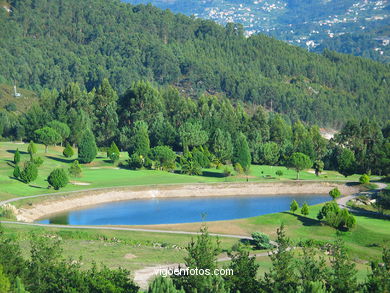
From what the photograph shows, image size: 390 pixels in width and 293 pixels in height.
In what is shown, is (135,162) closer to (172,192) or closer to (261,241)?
(172,192)

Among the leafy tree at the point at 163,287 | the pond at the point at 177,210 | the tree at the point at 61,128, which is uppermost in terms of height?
the tree at the point at 61,128

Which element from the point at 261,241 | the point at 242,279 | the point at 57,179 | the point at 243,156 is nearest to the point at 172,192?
the point at 243,156

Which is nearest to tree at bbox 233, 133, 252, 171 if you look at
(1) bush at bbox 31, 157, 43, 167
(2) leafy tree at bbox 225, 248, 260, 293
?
(1) bush at bbox 31, 157, 43, 167

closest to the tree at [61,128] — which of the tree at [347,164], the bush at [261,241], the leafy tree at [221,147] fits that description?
the leafy tree at [221,147]

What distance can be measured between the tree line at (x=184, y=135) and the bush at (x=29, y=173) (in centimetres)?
1977

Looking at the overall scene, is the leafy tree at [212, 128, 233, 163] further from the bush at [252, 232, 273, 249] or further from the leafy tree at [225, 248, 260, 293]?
the leafy tree at [225, 248, 260, 293]

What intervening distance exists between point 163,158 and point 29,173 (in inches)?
1187

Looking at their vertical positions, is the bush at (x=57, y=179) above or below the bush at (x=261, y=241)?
above

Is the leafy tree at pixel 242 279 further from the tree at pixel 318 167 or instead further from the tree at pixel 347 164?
the tree at pixel 318 167

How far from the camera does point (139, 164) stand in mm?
119688

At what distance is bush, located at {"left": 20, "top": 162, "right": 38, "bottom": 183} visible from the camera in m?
96.9

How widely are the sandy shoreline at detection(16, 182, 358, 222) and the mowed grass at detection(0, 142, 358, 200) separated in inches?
104

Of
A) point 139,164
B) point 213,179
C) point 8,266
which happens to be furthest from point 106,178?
point 8,266

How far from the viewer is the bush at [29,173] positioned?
96.9 m
